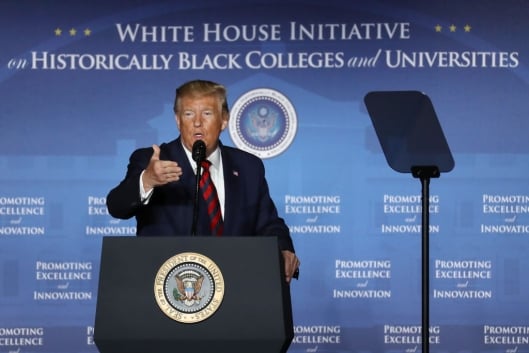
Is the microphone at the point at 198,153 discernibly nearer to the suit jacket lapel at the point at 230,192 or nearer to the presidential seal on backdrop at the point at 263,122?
the suit jacket lapel at the point at 230,192

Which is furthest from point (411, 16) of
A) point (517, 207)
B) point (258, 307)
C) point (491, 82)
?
point (258, 307)

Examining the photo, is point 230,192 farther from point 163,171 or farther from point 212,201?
point 163,171

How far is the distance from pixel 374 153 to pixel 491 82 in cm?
80

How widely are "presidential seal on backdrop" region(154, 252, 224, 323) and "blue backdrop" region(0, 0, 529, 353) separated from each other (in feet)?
8.06

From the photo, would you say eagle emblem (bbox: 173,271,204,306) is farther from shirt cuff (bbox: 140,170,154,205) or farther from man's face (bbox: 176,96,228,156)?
man's face (bbox: 176,96,228,156)

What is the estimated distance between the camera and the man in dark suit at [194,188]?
316 centimetres

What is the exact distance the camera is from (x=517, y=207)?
4906mm

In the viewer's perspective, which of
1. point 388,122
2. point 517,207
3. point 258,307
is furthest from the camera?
point 517,207

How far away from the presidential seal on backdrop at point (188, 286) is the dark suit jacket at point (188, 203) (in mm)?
566

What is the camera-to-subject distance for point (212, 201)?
331 cm

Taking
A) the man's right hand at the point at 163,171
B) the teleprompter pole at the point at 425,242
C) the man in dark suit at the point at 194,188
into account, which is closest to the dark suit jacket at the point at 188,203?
the man in dark suit at the point at 194,188

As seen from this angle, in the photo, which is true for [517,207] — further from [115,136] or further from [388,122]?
[115,136]

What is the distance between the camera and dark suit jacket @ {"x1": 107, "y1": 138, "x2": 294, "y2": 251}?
3.12 metres

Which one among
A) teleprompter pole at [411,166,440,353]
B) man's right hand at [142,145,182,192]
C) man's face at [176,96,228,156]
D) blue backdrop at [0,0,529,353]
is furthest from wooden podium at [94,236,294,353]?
blue backdrop at [0,0,529,353]
